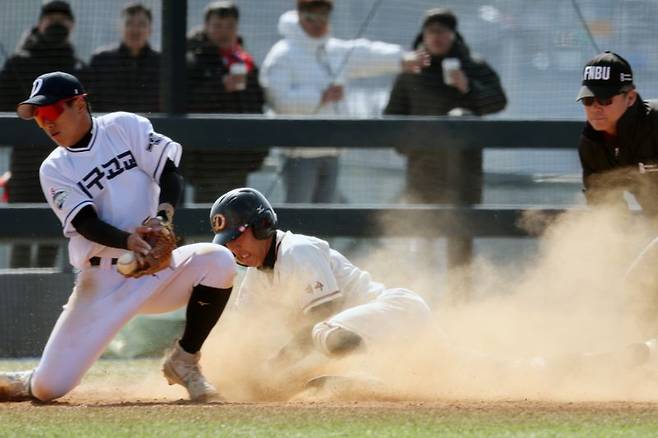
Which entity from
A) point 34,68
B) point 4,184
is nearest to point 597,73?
point 34,68

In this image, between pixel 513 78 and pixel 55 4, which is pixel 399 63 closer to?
pixel 513 78

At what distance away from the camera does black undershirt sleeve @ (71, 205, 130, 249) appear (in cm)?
562

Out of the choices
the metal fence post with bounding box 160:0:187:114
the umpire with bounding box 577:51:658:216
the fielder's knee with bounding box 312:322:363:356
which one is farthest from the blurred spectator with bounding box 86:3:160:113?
the umpire with bounding box 577:51:658:216

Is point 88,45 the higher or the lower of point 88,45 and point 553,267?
the higher

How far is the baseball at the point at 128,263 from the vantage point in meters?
5.55

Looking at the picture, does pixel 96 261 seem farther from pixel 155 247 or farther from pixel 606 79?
pixel 606 79

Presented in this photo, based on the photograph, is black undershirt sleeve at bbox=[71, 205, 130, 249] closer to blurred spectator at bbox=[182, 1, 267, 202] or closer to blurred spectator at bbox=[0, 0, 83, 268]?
blurred spectator at bbox=[0, 0, 83, 268]

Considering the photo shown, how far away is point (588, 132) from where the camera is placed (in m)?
6.69

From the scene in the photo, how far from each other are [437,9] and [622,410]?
4.17m

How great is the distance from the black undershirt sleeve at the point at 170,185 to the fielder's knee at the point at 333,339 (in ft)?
3.08

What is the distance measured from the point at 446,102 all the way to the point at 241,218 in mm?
3156

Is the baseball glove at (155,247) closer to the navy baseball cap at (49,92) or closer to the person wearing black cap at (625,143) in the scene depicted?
the navy baseball cap at (49,92)

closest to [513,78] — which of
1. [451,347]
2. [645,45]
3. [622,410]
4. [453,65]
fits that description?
[453,65]

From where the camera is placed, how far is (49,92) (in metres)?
5.69
